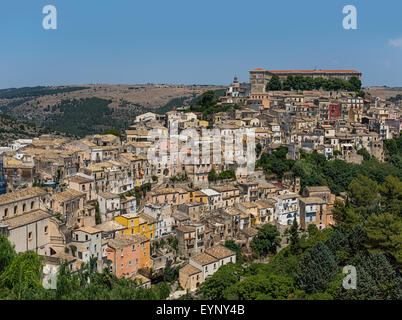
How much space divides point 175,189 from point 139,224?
5.84m

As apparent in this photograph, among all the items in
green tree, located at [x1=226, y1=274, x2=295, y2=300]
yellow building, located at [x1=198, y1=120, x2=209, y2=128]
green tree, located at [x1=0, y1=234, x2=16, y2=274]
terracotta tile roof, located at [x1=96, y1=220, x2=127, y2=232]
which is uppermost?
yellow building, located at [x1=198, y1=120, x2=209, y2=128]

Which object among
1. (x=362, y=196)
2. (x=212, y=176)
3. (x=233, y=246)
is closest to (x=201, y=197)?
(x=212, y=176)

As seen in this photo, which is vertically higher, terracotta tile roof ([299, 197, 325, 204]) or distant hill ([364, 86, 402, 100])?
distant hill ([364, 86, 402, 100])

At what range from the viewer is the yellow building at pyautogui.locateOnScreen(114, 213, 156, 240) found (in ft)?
89.7

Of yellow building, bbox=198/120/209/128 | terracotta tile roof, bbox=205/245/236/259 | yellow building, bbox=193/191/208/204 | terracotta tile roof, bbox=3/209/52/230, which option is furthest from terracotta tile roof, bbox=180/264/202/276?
yellow building, bbox=198/120/209/128

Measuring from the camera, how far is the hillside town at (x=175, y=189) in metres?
23.8

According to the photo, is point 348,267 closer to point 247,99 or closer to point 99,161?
point 99,161

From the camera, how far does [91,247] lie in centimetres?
2319

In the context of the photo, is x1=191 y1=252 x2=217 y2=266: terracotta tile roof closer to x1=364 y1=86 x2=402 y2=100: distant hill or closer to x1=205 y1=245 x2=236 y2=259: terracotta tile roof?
x1=205 y1=245 x2=236 y2=259: terracotta tile roof

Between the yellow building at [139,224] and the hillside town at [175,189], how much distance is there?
66 mm

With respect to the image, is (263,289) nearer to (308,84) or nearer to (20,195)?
(20,195)

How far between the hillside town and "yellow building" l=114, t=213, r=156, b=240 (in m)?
0.07

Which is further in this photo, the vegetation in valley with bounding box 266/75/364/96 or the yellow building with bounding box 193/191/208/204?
the vegetation in valley with bounding box 266/75/364/96
